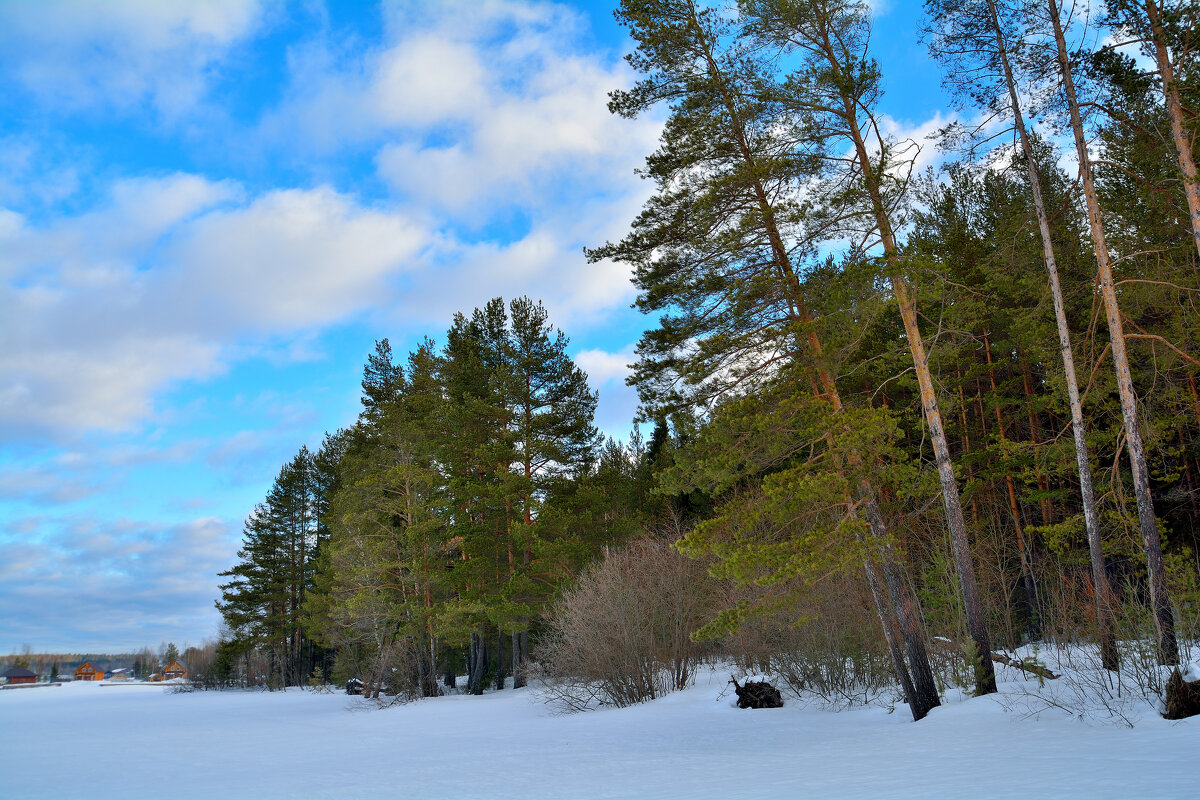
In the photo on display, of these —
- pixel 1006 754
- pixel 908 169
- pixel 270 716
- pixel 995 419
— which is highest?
pixel 908 169

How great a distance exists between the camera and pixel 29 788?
1277cm

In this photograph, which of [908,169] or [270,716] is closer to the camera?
[908,169]

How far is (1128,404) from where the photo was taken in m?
11.8

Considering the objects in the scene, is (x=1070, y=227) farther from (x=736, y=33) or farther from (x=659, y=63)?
(x=659, y=63)

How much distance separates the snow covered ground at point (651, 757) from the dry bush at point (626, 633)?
1.07 metres

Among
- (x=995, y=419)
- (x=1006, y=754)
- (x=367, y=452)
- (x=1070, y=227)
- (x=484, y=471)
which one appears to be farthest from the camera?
(x=367, y=452)

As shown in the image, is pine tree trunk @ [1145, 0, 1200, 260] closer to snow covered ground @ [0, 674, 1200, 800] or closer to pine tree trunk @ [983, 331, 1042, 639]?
snow covered ground @ [0, 674, 1200, 800]

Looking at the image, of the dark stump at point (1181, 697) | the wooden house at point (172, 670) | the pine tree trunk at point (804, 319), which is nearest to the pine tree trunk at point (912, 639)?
the pine tree trunk at point (804, 319)

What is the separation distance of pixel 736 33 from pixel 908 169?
4.07m

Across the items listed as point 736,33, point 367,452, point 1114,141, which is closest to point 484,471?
point 367,452

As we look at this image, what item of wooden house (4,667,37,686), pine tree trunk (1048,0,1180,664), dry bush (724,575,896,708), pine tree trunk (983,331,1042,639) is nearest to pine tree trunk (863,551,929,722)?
dry bush (724,575,896,708)

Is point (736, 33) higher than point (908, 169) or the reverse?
higher

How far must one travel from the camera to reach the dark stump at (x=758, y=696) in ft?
55.9

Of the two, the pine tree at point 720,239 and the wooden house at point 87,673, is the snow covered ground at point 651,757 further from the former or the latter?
the wooden house at point 87,673
